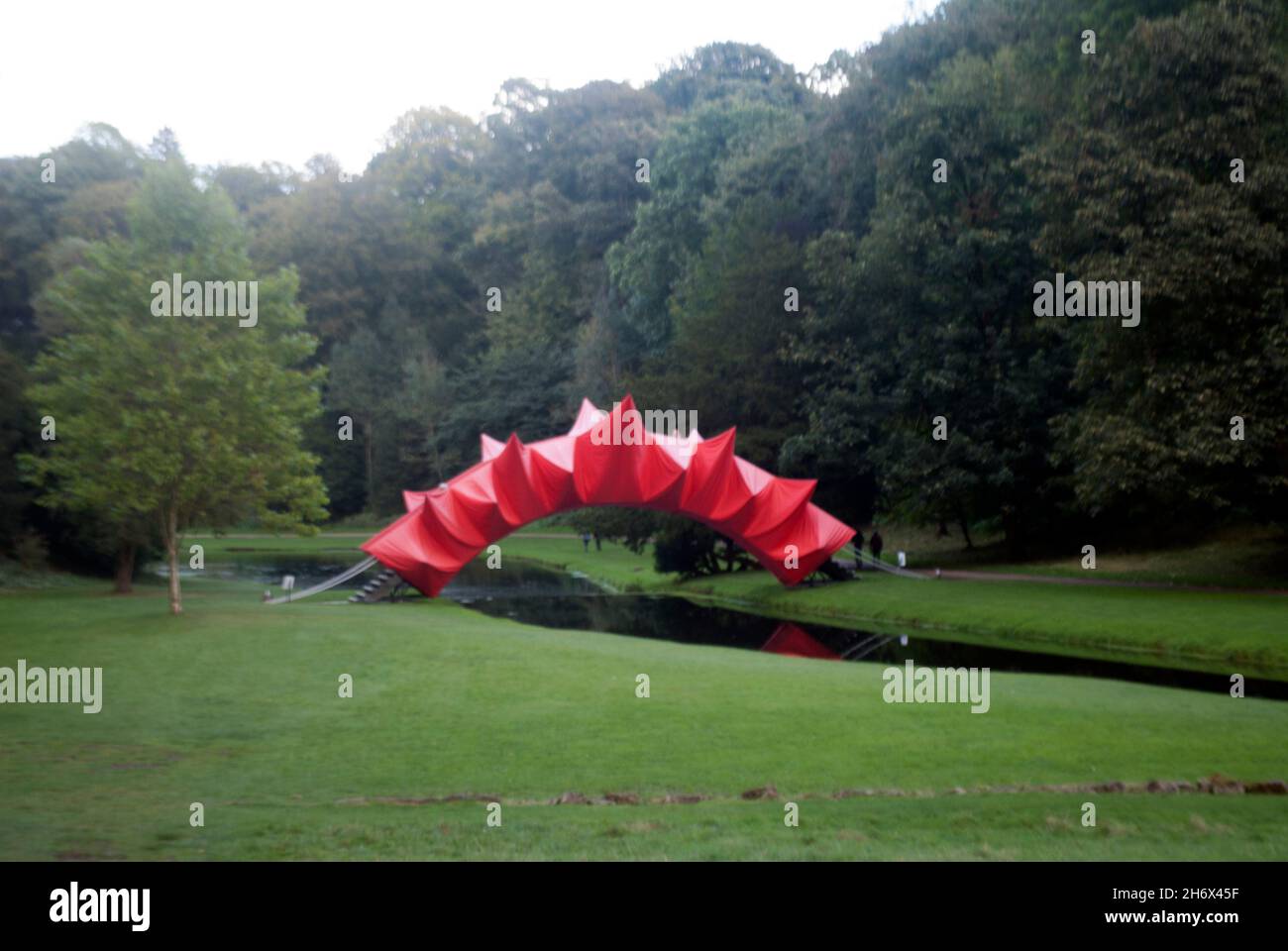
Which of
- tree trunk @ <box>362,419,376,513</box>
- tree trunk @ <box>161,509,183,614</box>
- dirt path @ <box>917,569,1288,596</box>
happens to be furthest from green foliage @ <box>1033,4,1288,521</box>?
tree trunk @ <box>362,419,376,513</box>

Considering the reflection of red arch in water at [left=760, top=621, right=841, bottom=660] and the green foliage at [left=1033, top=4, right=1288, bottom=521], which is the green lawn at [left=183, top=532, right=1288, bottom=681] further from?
the green foliage at [left=1033, top=4, right=1288, bottom=521]

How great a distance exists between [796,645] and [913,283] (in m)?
15.3

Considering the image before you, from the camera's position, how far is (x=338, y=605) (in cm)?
2594

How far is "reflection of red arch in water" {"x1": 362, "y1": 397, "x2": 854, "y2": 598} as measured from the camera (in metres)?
27.8

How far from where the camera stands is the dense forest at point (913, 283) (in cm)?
2378

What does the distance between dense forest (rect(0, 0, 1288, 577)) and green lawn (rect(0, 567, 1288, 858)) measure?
7.75m

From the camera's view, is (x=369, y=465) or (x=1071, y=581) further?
(x=369, y=465)

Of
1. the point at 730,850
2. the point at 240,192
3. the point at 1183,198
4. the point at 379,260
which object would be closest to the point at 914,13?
the point at 1183,198

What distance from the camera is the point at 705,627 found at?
28562 mm

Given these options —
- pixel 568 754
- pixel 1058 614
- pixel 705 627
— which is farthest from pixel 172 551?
pixel 1058 614

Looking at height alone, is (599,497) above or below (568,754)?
above

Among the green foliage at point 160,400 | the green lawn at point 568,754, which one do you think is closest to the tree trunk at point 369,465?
the green foliage at point 160,400

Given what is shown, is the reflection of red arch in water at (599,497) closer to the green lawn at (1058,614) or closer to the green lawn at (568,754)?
the green lawn at (1058,614)

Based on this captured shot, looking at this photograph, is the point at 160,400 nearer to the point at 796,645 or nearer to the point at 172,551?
the point at 172,551
